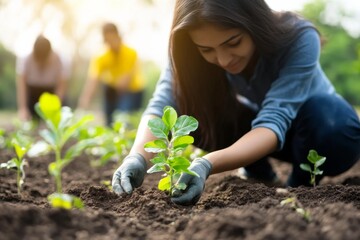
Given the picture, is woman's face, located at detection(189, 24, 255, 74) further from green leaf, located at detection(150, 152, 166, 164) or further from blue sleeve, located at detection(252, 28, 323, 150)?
green leaf, located at detection(150, 152, 166, 164)

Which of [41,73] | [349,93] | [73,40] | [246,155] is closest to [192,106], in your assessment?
[246,155]

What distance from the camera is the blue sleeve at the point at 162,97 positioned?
2396 mm

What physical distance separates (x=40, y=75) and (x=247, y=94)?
4306 millimetres

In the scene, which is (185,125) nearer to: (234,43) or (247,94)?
(234,43)

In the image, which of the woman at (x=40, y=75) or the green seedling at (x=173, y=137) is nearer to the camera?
the green seedling at (x=173, y=137)

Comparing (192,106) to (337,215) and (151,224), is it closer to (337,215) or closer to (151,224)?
(151,224)

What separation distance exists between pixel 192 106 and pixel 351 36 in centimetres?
1293

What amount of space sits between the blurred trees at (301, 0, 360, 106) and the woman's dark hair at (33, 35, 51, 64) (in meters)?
8.33

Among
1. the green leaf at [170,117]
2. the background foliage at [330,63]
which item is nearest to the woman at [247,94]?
the green leaf at [170,117]

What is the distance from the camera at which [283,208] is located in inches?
56.0

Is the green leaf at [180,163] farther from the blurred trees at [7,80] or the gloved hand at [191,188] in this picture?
the blurred trees at [7,80]

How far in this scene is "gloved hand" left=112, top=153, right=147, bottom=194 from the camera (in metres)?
1.84

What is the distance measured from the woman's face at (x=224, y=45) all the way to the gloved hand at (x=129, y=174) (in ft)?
1.83

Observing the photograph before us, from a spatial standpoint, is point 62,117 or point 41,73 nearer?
point 62,117
